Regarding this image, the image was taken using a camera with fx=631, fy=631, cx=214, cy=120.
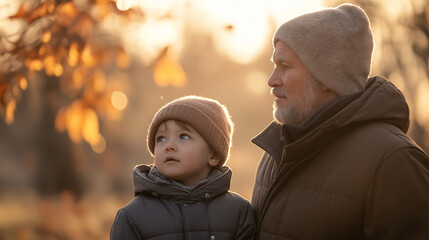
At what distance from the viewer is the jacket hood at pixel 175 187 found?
358 centimetres

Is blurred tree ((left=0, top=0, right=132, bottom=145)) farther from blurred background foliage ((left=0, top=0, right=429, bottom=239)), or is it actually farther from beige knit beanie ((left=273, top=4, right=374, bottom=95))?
beige knit beanie ((left=273, top=4, right=374, bottom=95))

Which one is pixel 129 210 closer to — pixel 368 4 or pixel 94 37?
pixel 94 37

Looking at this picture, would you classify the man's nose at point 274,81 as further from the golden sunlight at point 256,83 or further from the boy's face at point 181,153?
the golden sunlight at point 256,83

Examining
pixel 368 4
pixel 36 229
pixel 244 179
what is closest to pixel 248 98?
pixel 244 179

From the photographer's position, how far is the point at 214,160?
12.8 ft

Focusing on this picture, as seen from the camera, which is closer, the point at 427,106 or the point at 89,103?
the point at 89,103

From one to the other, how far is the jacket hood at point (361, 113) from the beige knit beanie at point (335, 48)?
21 centimetres

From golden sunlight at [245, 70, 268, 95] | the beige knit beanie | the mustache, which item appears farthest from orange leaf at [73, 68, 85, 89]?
golden sunlight at [245, 70, 268, 95]

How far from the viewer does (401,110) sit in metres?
3.38

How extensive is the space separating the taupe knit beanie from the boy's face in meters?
0.04

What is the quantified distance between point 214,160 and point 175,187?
1.36ft

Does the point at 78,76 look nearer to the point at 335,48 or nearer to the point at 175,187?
the point at 175,187

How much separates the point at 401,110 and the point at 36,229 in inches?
534

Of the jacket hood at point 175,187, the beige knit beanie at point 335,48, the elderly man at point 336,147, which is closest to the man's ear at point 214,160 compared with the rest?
the jacket hood at point 175,187
